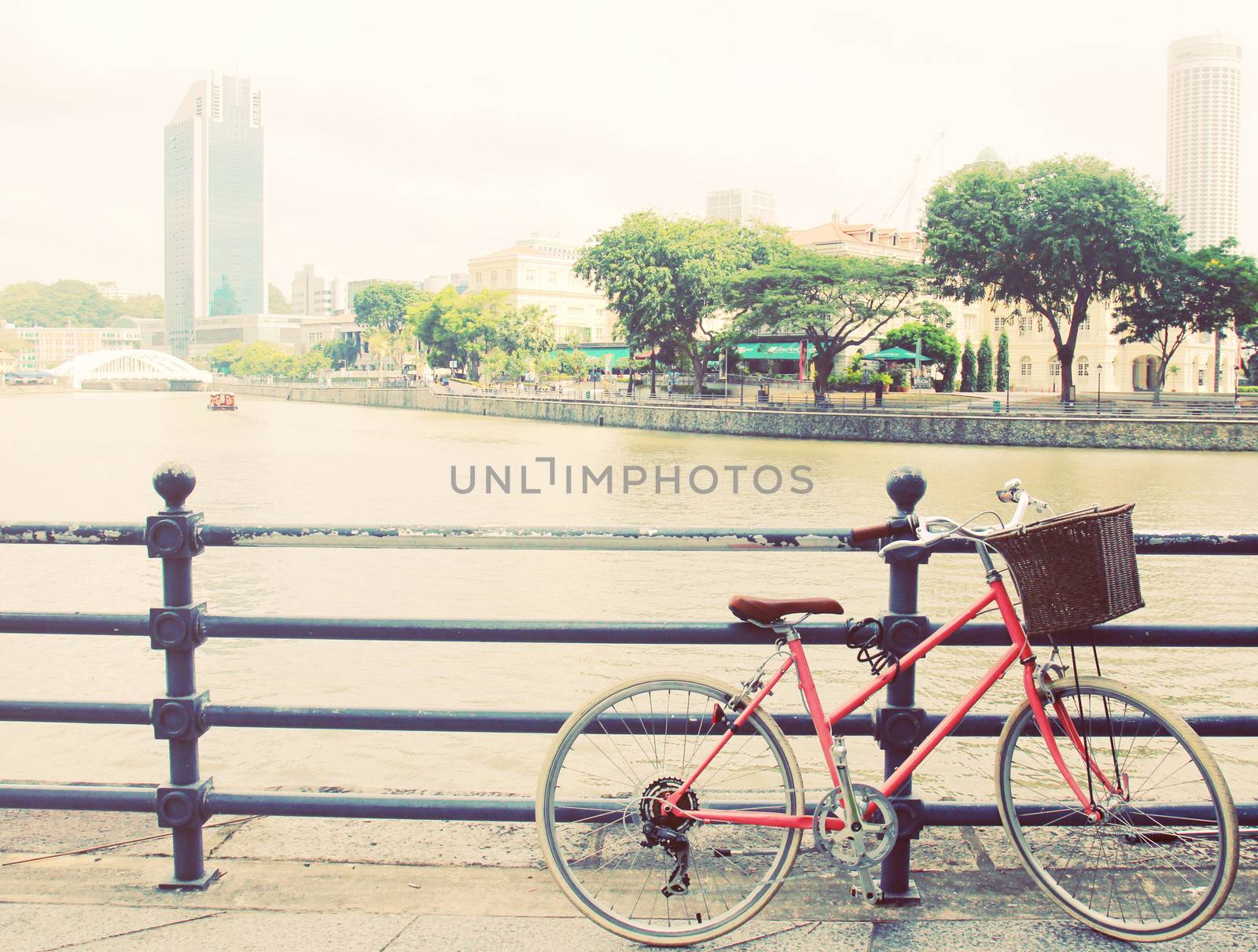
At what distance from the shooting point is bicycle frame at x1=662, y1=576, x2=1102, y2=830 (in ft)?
8.59

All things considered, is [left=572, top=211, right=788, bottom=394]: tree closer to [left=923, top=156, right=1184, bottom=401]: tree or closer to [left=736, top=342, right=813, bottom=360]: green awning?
[left=736, top=342, right=813, bottom=360]: green awning

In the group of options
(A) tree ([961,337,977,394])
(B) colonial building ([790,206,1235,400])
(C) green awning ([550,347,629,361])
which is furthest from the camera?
(C) green awning ([550,347,629,361])

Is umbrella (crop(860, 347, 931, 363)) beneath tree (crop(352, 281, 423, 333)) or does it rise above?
beneath

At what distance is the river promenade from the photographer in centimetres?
263

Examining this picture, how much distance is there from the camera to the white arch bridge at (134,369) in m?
154

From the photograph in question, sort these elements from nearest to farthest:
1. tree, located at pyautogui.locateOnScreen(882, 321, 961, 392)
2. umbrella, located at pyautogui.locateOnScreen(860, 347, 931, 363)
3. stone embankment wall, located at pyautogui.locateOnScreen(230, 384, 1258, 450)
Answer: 1. stone embankment wall, located at pyautogui.locateOnScreen(230, 384, 1258, 450)
2. umbrella, located at pyautogui.locateOnScreen(860, 347, 931, 363)
3. tree, located at pyautogui.locateOnScreen(882, 321, 961, 392)

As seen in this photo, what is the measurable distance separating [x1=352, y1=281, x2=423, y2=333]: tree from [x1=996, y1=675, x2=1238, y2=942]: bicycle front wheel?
4467 inches

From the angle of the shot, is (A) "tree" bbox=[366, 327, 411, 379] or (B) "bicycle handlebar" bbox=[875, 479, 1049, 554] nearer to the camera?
(B) "bicycle handlebar" bbox=[875, 479, 1049, 554]

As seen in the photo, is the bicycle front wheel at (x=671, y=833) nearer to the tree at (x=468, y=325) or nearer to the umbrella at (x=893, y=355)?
the umbrella at (x=893, y=355)

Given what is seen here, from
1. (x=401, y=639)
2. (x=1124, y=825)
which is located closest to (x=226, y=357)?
(x=401, y=639)

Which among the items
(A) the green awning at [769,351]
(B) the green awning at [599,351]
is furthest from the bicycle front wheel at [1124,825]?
(B) the green awning at [599,351]

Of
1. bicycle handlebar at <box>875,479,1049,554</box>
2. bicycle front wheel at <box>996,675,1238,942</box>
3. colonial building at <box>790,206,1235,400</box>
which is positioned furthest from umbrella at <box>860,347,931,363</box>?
bicycle handlebar at <box>875,479,1049,554</box>

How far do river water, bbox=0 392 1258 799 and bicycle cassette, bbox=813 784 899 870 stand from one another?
1.47 meters

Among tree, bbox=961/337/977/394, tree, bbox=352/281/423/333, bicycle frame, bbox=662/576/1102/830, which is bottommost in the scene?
bicycle frame, bbox=662/576/1102/830
